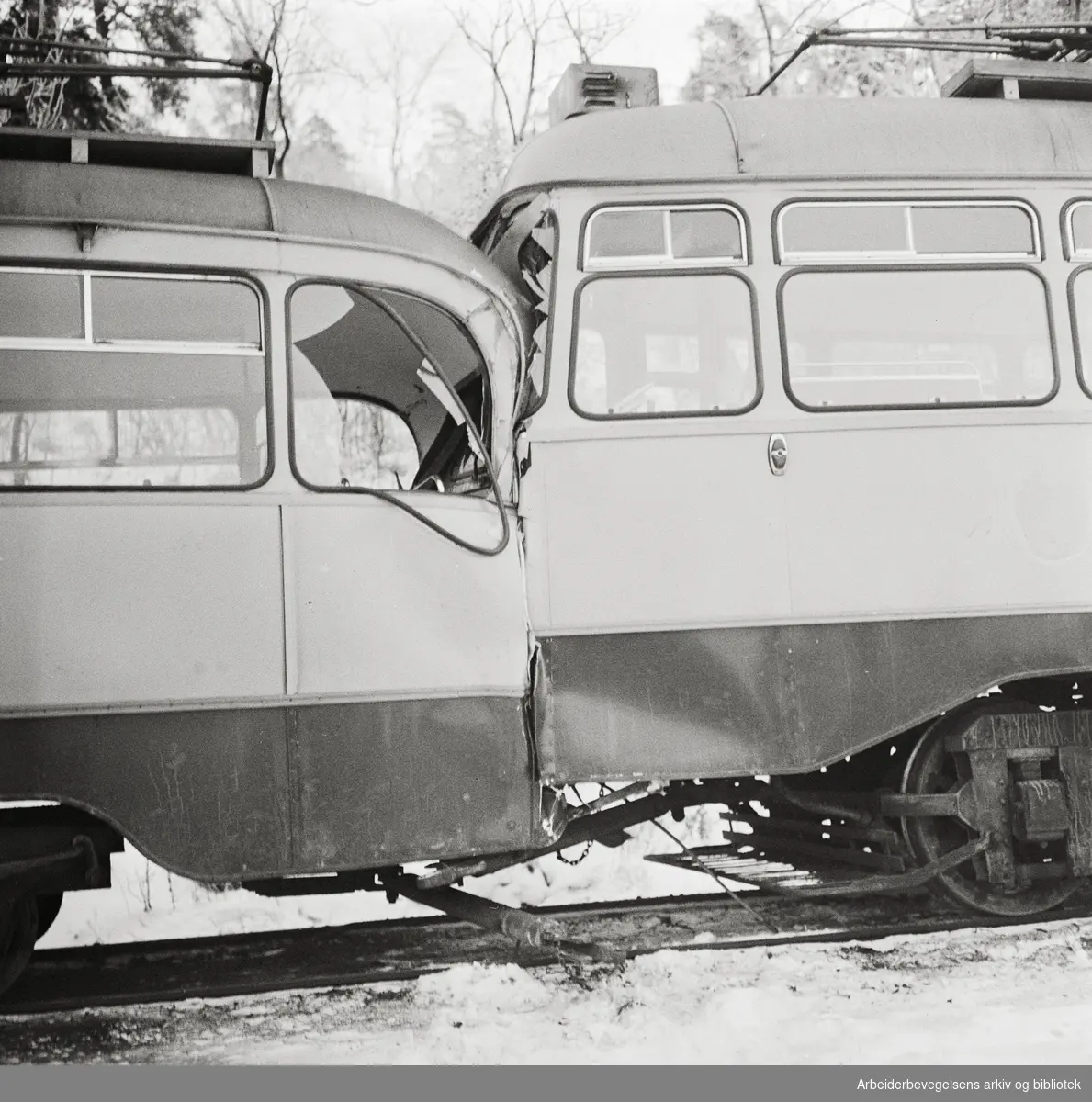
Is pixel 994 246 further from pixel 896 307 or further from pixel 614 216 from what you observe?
pixel 614 216

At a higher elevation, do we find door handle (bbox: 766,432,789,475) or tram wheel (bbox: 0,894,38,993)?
door handle (bbox: 766,432,789,475)

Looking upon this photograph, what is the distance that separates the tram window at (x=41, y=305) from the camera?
4043 mm

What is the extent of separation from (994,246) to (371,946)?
3.98 meters

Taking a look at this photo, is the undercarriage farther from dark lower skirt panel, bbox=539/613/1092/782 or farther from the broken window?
the broken window

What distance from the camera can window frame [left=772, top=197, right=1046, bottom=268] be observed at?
4738 mm

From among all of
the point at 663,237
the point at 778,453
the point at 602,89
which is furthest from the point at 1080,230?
the point at 602,89

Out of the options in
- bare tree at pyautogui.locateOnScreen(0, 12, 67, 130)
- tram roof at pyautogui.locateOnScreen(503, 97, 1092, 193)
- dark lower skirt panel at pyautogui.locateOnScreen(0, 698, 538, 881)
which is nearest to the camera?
dark lower skirt panel at pyautogui.locateOnScreen(0, 698, 538, 881)

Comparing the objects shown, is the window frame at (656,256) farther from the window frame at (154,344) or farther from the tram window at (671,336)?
the window frame at (154,344)

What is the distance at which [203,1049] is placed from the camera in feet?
13.0

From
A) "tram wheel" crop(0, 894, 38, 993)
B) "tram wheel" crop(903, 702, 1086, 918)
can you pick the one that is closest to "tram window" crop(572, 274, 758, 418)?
"tram wheel" crop(903, 702, 1086, 918)

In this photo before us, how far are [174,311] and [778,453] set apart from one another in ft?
7.60

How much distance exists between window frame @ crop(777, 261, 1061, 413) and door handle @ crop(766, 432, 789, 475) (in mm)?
159

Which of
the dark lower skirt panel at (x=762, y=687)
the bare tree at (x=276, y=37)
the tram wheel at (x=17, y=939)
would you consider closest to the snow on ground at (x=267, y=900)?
the tram wheel at (x=17, y=939)

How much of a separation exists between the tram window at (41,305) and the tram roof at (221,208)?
0.20 m
